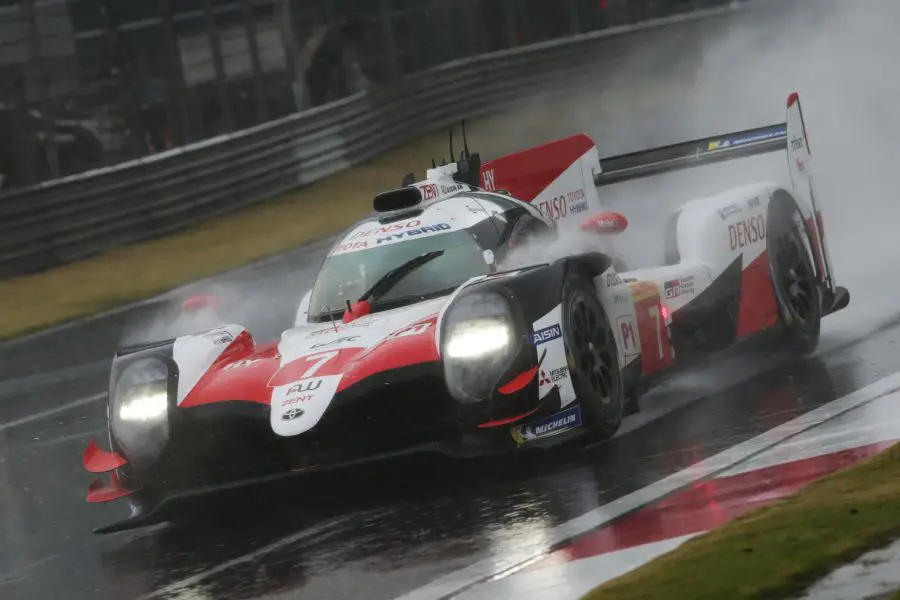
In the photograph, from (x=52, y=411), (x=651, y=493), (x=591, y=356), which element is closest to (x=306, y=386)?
(x=591, y=356)

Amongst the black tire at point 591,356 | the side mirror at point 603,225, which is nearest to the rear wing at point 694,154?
the side mirror at point 603,225

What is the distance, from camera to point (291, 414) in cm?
712

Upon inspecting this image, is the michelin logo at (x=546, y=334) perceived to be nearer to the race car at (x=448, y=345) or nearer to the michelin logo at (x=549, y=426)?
the race car at (x=448, y=345)

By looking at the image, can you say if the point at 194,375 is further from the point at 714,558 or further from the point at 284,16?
the point at 284,16

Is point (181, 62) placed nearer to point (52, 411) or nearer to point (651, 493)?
point (52, 411)

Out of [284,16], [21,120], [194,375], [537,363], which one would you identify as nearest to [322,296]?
[194,375]

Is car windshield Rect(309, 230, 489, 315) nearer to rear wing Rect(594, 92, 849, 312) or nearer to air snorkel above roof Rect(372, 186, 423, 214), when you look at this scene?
air snorkel above roof Rect(372, 186, 423, 214)

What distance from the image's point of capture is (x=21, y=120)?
18.0 m

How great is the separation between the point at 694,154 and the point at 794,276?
103 cm

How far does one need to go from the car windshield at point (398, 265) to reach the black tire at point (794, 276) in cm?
224

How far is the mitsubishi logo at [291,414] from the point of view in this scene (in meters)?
7.10

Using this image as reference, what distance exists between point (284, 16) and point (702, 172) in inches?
284

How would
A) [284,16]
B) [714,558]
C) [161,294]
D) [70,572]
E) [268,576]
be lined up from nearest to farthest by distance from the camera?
[714,558]
[268,576]
[70,572]
[161,294]
[284,16]

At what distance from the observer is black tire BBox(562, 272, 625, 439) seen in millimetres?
7562
